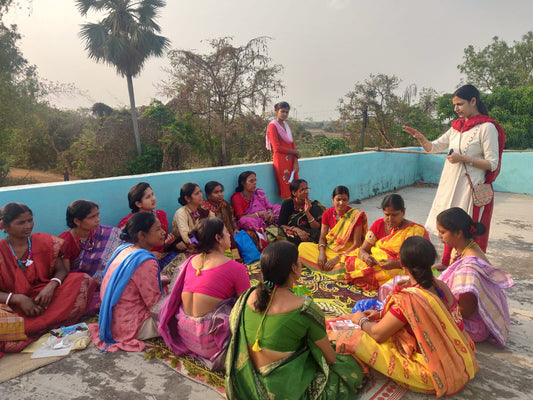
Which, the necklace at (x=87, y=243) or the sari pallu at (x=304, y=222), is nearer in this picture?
the necklace at (x=87, y=243)

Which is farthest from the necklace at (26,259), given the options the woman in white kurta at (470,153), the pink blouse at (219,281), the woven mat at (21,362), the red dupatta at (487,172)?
the red dupatta at (487,172)

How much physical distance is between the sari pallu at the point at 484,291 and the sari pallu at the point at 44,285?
3043mm

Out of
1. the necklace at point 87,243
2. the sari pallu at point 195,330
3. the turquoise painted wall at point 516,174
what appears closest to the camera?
the sari pallu at point 195,330

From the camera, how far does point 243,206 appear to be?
5254mm

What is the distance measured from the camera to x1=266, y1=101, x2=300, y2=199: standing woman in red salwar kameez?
5.96m

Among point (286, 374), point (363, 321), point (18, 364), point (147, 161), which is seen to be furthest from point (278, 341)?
point (147, 161)

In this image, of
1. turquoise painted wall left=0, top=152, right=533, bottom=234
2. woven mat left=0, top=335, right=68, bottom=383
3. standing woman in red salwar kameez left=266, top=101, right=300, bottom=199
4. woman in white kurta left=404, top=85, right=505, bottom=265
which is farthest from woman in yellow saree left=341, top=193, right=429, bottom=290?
woven mat left=0, top=335, right=68, bottom=383

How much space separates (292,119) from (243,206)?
13.6m

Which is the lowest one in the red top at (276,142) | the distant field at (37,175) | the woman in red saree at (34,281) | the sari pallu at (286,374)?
the sari pallu at (286,374)

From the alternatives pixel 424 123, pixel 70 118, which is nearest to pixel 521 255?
pixel 424 123

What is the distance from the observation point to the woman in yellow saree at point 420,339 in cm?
207

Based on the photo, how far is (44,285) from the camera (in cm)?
295

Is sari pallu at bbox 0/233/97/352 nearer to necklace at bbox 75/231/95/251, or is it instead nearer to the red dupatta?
necklace at bbox 75/231/95/251

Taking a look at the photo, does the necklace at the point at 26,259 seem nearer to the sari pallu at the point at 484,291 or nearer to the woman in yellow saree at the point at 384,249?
the woman in yellow saree at the point at 384,249
